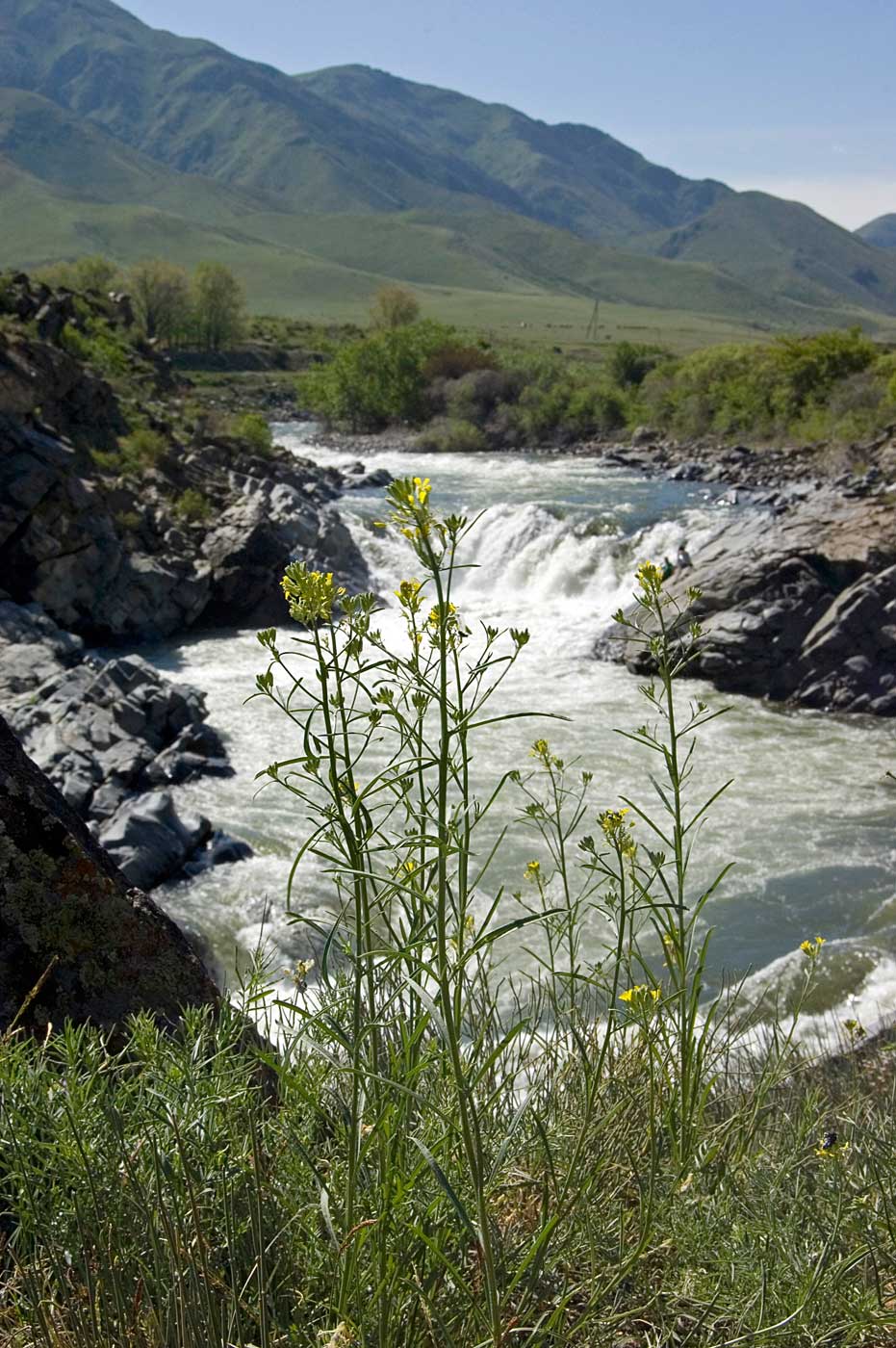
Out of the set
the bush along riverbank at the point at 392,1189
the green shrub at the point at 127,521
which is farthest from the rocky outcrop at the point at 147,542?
the bush along riverbank at the point at 392,1189

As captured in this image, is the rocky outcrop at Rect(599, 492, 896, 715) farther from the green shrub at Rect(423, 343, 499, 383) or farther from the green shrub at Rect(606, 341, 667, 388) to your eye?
the green shrub at Rect(606, 341, 667, 388)

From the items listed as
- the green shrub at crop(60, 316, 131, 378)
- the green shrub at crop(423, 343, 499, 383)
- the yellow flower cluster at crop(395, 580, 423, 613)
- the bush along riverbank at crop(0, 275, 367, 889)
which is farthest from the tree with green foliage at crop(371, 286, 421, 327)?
the yellow flower cluster at crop(395, 580, 423, 613)

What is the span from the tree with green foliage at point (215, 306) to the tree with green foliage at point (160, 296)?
61.0 inches

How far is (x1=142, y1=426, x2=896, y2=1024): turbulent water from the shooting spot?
362 inches

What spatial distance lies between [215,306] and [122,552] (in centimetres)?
6157

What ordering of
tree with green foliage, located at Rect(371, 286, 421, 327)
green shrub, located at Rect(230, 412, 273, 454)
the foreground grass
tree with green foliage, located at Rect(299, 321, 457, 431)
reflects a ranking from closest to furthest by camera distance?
the foreground grass
green shrub, located at Rect(230, 412, 273, 454)
tree with green foliage, located at Rect(299, 321, 457, 431)
tree with green foliage, located at Rect(371, 286, 421, 327)

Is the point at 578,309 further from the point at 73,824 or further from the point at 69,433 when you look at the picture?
the point at 73,824

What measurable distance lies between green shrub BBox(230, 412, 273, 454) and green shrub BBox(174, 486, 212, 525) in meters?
6.73

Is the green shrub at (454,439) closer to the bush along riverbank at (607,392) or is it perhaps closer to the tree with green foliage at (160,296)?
the bush along riverbank at (607,392)

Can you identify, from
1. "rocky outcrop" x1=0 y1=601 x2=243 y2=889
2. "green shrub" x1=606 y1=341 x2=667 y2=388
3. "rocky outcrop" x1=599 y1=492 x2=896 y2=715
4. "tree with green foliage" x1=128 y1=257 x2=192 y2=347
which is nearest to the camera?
"rocky outcrop" x1=0 y1=601 x2=243 y2=889

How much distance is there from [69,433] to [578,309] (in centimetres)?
16924

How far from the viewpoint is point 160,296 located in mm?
69750

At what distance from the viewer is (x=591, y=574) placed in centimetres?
2200

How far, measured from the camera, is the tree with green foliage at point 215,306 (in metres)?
74.0
